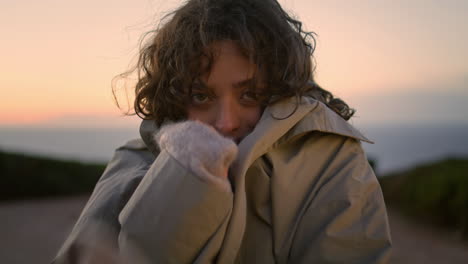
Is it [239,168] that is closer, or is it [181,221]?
[181,221]

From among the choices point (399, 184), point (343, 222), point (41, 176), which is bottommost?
point (41, 176)

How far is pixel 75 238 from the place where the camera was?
1.80 m

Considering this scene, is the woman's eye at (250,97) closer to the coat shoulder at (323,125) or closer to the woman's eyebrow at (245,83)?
the woman's eyebrow at (245,83)

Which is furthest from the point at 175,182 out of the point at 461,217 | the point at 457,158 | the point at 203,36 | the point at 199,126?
the point at 457,158

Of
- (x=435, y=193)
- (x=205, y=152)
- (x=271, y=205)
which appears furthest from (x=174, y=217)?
(x=435, y=193)

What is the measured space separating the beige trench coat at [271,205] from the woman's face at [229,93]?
5.1 inches

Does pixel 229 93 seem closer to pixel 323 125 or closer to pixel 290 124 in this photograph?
pixel 290 124

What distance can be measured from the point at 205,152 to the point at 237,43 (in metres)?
0.65

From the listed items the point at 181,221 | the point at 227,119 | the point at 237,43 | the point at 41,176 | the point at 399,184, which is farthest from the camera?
the point at 41,176

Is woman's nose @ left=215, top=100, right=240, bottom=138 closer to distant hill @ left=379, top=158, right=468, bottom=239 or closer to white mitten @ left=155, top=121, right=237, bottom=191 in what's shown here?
white mitten @ left=155, top=121, right=237, bottom=191

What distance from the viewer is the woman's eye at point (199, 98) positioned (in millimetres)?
1937

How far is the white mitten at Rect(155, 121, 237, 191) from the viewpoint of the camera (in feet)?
4.80

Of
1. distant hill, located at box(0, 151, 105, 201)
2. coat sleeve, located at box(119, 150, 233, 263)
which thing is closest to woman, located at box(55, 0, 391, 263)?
coat sleeve, located at box(119, 150, 233, 263)

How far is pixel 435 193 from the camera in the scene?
6.00 metres
